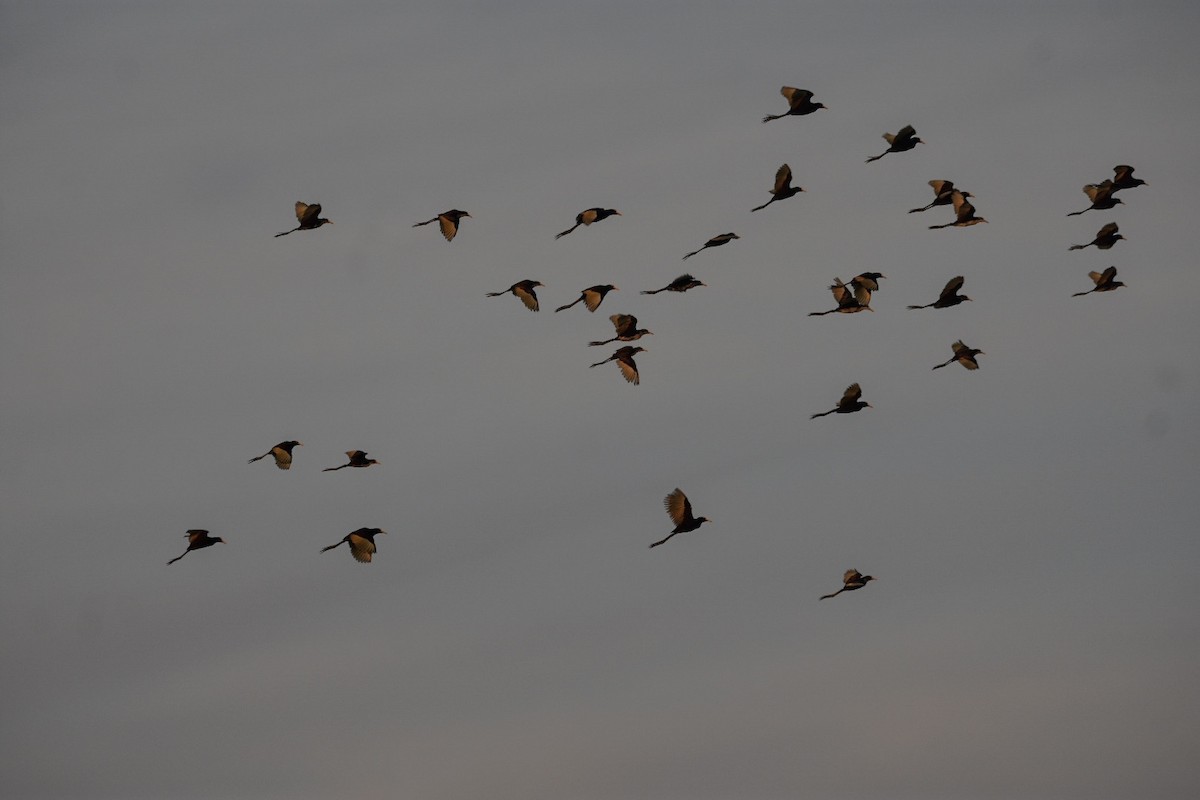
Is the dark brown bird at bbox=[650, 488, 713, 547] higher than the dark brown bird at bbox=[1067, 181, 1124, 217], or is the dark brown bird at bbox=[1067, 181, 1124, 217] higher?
the dark brown bird at bbox=[1067, 181, 1124, 217]

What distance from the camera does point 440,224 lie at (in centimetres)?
6109

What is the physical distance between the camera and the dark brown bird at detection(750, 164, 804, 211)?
60812 mm

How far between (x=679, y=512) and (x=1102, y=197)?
18.6m

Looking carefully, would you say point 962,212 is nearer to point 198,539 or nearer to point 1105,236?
point 1105,236

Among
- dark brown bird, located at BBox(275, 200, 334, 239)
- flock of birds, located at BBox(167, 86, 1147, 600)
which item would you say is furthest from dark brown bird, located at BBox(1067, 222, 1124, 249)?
dark brown bird, located at BBox(275, 200, 334, 239)

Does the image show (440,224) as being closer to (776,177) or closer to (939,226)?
(776,177)

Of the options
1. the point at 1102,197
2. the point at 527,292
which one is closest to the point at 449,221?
the point at 527,292

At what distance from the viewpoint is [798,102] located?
59812mm

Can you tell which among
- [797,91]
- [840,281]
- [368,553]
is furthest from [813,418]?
[368,553]

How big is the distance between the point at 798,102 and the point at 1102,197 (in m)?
11.3

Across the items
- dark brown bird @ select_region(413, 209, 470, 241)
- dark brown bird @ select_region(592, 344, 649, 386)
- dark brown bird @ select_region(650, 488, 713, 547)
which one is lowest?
dark brown bird @ select_region(650, 488, 713, 547)

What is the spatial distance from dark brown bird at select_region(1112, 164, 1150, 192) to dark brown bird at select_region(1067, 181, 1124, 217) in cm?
20

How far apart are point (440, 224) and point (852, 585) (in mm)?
15911

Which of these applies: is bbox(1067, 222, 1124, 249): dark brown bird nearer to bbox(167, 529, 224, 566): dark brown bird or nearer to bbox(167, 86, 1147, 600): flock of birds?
bbox(167, 86, 1147, 600): flock of birds
